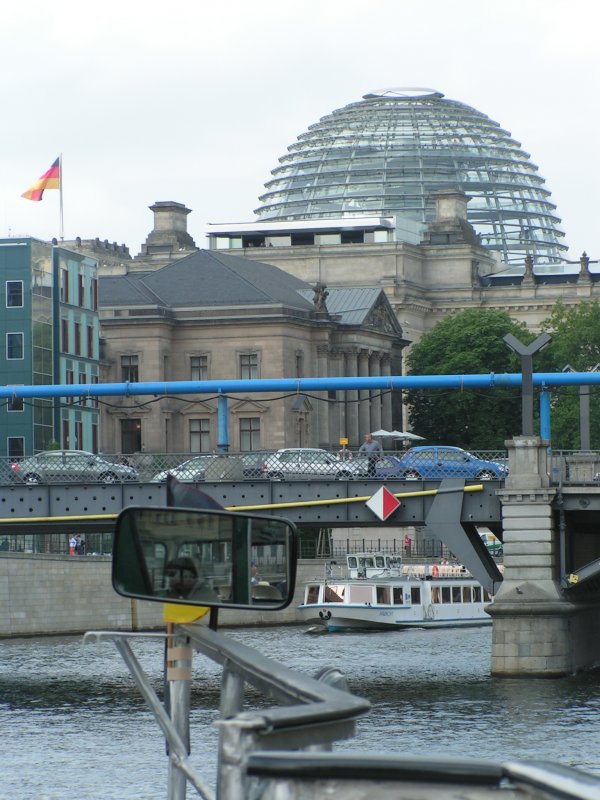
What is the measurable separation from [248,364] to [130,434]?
9689mm

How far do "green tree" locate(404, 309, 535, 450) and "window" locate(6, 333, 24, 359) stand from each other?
39425mm

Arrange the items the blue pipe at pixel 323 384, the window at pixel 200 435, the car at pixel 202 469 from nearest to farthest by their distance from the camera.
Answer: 1. the car at pixel 202 469
2. the blue pipe at pixel 323 384
3. the window at pixel 200 435

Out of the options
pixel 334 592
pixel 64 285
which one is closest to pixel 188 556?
pixel 334 592

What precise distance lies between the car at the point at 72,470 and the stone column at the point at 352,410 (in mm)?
94222

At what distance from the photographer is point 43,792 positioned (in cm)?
2870

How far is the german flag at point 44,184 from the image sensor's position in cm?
11094

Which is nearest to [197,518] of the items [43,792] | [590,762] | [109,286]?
[43,792]

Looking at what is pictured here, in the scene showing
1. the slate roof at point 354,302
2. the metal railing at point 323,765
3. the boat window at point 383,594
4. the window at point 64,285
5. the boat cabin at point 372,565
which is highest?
the slate roof at point 354,302

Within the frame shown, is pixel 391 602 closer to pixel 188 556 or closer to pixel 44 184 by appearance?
pixel 44 184

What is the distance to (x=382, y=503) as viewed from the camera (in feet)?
166

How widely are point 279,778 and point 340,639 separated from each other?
68.1 metres

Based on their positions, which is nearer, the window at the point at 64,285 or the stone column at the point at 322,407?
the window at the point at 64,285

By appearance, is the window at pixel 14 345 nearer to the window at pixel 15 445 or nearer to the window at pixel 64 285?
the window at pixel 15 445

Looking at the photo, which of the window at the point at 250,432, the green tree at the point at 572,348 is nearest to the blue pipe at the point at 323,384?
the green tree at the point at 572,348
